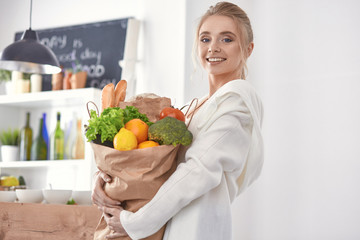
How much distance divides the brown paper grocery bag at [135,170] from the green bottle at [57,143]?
9.14ft

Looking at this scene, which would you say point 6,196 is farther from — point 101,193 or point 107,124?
point 107,124

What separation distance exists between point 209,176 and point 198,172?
3 cm

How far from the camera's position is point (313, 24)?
3.22m

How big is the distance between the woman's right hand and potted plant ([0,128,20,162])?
3.08 meters

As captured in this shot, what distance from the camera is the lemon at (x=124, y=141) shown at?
123 centimetres

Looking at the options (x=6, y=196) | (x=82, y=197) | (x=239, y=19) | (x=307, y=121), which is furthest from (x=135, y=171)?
(x=307, y=121)

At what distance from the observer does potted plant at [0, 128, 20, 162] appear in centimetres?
420

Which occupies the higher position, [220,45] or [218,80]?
[220,45]

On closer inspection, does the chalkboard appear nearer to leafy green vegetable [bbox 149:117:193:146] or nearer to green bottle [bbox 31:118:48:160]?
green bottle [bbox 31:118:48:160]

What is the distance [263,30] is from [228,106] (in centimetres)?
222

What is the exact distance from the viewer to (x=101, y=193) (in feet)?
4.42

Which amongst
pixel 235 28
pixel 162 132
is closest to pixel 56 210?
pixel 162 132

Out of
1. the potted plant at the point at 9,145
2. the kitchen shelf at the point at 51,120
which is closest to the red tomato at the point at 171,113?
the kitchen shelf at the point at 51,120

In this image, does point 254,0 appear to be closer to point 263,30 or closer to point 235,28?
point 263,30
